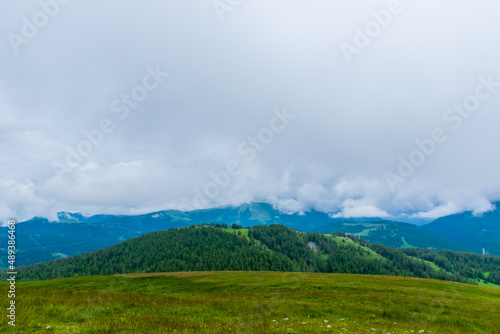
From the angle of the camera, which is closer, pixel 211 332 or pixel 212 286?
pixel 211 332

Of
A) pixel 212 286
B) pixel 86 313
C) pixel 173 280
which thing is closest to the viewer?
pixel 86 313

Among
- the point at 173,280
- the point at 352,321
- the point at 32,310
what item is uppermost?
the point at 32,310

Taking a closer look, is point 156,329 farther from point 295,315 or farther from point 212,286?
point 212,286

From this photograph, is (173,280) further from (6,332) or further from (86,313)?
(6,332)

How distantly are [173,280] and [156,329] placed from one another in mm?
72148

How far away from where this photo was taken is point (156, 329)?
42.9ft

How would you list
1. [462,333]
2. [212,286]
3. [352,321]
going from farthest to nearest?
[212,286] → [352,321] → [462,333]

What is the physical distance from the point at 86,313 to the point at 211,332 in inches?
364

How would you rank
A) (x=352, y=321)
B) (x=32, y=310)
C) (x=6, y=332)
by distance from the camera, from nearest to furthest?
(x=6, y=332)
(x=32, y=310)
(x=352, y=321)

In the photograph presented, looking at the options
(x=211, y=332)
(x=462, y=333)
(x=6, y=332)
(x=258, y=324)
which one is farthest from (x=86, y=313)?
(x=462, y=333)

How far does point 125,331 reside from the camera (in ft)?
41.1

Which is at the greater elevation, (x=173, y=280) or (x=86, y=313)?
(x=86, y=313)

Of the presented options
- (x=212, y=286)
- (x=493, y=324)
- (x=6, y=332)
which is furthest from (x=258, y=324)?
(x=212, y=286)

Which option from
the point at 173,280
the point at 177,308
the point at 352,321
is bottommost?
the point at 173,280
